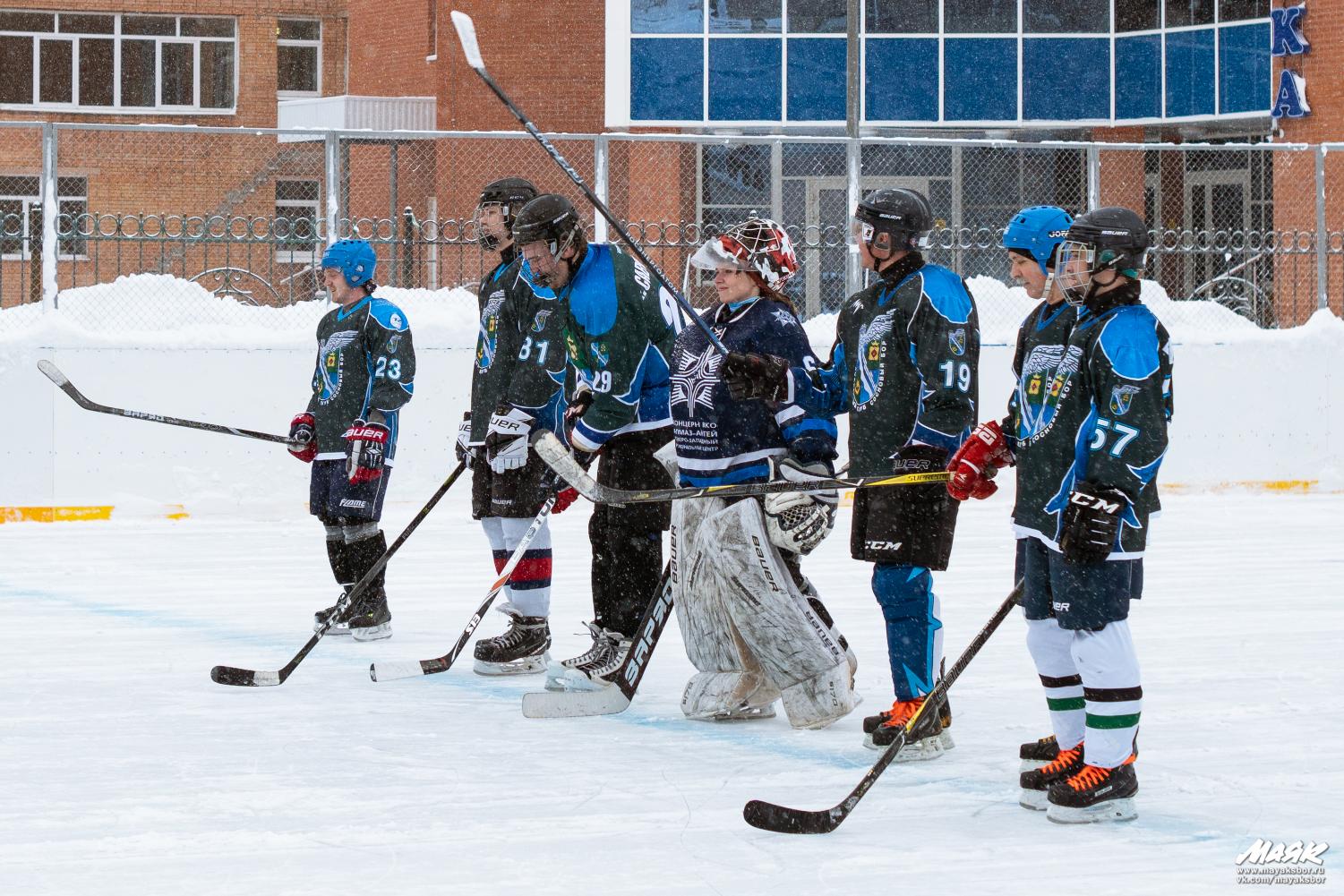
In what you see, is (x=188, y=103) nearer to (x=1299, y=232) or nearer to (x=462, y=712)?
Answer: (x=1299, y=232)

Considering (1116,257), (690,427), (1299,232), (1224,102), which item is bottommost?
(690,427)

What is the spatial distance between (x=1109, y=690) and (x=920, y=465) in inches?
34.9

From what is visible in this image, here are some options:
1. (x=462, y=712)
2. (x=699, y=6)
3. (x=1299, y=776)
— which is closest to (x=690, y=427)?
(x=462, y=712)

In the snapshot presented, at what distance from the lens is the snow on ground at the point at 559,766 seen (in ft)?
12.8

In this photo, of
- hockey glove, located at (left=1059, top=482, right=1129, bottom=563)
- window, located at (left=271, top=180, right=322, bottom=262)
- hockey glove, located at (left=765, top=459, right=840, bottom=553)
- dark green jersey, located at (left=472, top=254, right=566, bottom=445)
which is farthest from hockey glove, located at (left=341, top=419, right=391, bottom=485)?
window, located at (left=271, top=180, right=322, bottom=262)

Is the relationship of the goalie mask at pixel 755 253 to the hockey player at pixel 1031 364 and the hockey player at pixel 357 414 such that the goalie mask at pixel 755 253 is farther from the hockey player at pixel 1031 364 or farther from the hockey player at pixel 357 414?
the hockey player at pixel 357 414

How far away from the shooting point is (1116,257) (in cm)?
422

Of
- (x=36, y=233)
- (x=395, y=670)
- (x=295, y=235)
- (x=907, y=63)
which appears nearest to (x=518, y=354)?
(x=395, y=670)

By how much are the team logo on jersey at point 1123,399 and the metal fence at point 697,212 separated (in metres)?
6.84

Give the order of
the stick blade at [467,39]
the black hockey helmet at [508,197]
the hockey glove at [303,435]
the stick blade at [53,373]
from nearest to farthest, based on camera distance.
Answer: the stick blade at [467,39]
the black hockey helmet at [508,197]
the hockey glove at [303,435]
the stick blade at [53,373]

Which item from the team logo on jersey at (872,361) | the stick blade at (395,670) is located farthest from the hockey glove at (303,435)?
the team logo on jersey at (872,361)

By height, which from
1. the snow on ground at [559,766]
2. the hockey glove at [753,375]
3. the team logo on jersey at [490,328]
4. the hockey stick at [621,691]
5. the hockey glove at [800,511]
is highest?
the team logo on jersey at [490,328]

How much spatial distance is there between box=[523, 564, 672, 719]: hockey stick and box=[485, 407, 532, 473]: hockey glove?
748 millimetres

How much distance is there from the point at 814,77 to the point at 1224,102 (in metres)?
4.43
